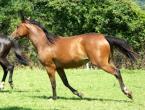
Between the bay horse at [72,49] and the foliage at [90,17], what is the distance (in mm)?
19464

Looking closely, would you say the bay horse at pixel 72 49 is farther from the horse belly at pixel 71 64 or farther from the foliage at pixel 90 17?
the foliage at pixel 90 17

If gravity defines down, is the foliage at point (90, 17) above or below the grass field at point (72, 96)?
below

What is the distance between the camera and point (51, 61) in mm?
12477

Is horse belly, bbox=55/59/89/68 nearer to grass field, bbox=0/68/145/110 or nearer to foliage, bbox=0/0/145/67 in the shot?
grass field, bbox=0/68/145/110

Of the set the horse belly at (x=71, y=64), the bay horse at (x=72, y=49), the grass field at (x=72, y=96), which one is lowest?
the grass field at (x=72, y=96)

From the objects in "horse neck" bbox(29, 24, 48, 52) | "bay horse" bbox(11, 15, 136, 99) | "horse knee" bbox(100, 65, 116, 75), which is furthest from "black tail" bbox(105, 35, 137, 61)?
"horse neck" bbox(29, 24, 48, 52)

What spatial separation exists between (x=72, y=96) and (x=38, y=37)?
6.97 feet

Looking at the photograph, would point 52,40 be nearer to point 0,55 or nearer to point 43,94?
point 43,94

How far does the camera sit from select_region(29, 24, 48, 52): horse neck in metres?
12.8

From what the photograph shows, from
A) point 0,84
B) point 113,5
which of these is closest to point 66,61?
point 0,84

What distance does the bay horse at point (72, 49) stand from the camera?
38.9ft

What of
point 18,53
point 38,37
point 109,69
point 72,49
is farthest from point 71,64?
point 18,53

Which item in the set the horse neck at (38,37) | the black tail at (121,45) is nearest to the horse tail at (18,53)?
the horse neck at (38,37)

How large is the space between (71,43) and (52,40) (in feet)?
2.26
